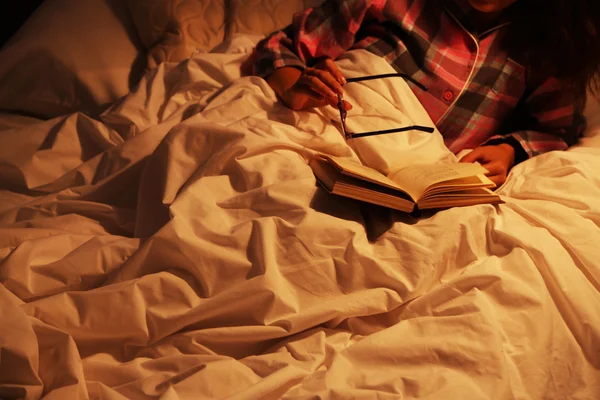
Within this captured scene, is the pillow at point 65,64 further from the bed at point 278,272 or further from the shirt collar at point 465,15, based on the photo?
the shirt collar at point 465,15

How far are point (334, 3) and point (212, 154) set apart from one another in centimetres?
47

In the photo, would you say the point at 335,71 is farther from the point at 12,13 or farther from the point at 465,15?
the point at 12,13

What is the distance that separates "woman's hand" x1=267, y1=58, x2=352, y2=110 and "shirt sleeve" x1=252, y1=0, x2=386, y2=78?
0.07 m

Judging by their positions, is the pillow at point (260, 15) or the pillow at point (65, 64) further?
the pillow at point (260, 15)

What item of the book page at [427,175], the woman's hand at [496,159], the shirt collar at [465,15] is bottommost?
the woman's hand at [496,159]

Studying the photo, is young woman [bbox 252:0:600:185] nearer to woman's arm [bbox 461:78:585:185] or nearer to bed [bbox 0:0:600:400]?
woman's arm [bbox 461:78:585:185]

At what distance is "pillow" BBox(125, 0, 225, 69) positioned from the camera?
1.39 metres

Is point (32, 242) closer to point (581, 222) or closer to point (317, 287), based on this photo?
point (317, 287)

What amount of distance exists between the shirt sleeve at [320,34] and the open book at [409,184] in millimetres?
334

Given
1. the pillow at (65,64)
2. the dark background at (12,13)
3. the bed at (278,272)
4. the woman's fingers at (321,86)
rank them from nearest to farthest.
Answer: the bed at (278,272), the woman's fingers at (321,86), the pillow at (65,64), the dark background at (12,13)

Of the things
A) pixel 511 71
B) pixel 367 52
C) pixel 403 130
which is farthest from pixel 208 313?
pixel 511 71

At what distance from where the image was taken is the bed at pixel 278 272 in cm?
68

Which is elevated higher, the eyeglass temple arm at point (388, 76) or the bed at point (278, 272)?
the eyeglass temple arm at point (388, 76)

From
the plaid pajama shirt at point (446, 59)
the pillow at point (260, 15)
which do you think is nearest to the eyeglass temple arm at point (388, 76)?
the plaid pajama shirt at point (446, 59)
